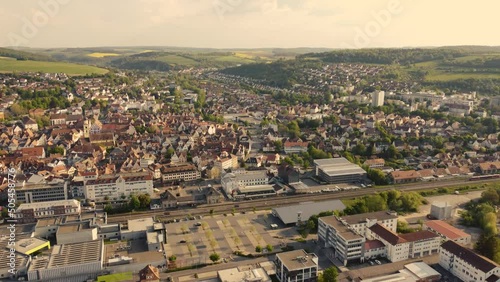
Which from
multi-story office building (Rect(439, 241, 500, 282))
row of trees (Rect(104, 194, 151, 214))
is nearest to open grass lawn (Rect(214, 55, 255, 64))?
row of trees (Rect(104, 194, 151, 214))

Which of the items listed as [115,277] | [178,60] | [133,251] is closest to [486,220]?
[133,251]

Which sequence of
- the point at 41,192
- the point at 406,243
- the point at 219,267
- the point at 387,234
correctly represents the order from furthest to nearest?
the point at 41,192
the point at 387,234
the point at 406,243
the point at 219,267

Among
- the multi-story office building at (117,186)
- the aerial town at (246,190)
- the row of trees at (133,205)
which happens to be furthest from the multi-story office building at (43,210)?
the multi-story office building at (117,186)

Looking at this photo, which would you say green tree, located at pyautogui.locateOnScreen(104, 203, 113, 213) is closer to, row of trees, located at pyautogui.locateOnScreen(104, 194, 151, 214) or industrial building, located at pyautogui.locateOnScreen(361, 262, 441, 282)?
row of trees, located at pyautogui.locateOnScreen(104, 194, 151, 214)

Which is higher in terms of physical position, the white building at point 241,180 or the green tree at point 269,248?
the white building at point 241,180

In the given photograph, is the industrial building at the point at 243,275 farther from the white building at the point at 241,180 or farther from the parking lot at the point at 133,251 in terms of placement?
the white building at the point at 241,180

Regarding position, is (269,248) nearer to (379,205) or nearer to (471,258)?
(379,205)
